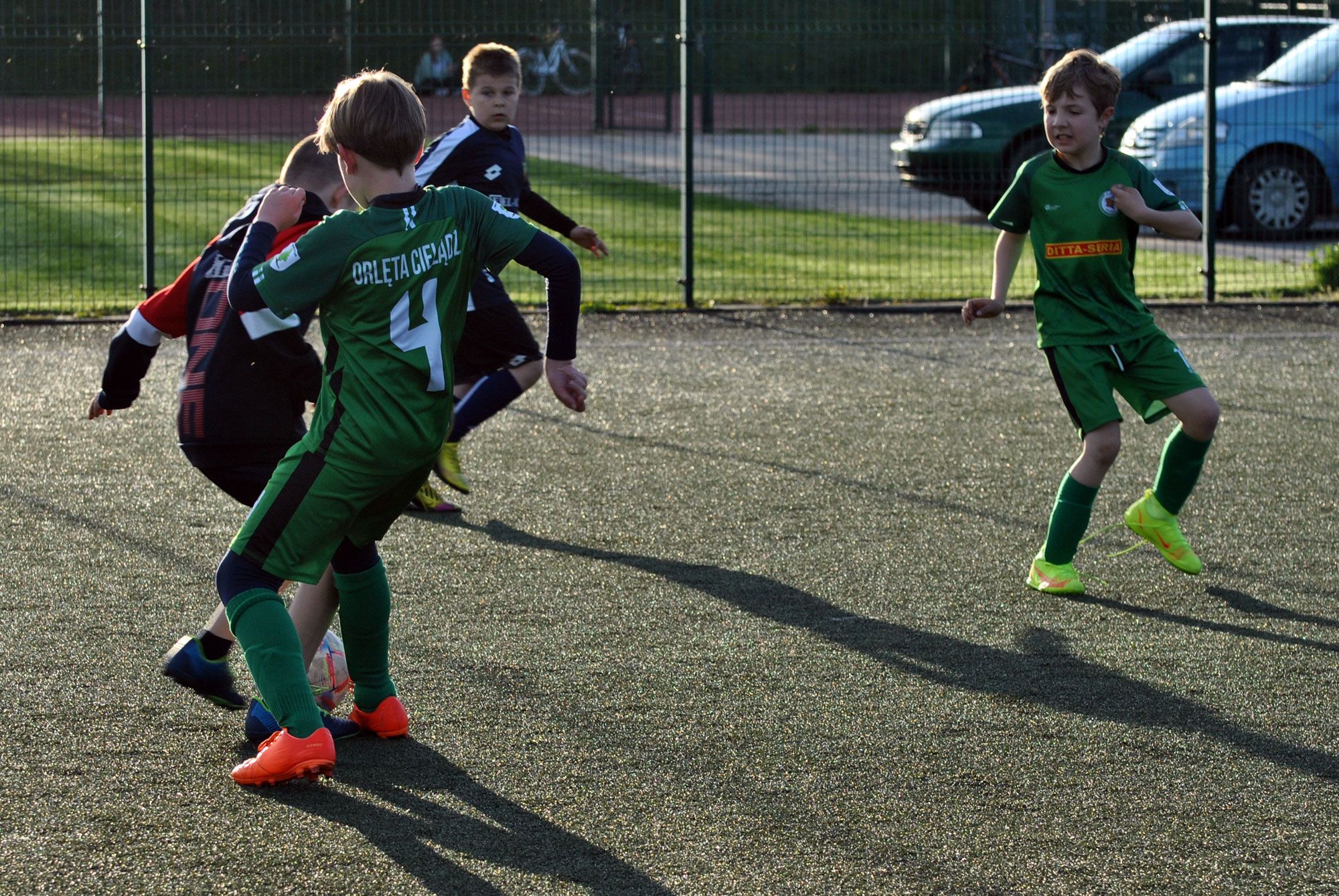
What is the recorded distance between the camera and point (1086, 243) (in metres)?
5.30

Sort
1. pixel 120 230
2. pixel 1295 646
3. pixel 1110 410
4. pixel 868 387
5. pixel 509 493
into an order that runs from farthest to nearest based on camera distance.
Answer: pixel 120 230 < pixel 868 387 < pixel 509 493 < pixel 1110 410 < pixel 1295 646

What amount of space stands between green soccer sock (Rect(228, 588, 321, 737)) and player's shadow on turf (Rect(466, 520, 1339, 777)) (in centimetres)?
169

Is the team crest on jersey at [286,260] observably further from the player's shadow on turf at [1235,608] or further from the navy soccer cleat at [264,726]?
the player's shadow on turf at [1235,608]

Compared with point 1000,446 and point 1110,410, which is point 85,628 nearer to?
point 1110,410

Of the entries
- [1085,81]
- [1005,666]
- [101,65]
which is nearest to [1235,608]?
[1005,666]

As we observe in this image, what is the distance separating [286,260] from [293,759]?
1.08 meters

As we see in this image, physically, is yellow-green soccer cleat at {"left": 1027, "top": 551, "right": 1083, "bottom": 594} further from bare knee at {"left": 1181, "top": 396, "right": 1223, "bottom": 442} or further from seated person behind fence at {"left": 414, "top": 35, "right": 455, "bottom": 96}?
seated person behind fence at {"left": 414, "top": 35, "right": 455, "bottom": 96}

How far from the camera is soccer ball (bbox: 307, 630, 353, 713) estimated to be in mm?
4258

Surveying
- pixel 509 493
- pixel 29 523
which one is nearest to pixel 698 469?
pixel 509 493

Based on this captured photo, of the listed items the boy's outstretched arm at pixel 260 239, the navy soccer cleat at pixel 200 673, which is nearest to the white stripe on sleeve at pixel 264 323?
the boy's outstretched arm at pixel 260 239

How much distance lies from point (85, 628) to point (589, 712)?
63.3 inches

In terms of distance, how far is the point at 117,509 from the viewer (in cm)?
616

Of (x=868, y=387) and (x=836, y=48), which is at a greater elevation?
(x=836, y=48)

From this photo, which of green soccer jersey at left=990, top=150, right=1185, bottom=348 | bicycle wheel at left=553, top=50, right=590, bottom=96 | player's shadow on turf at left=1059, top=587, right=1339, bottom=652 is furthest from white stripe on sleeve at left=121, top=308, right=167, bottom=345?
bicycle wheel at left=553, top=50, right=590, bottom=96
